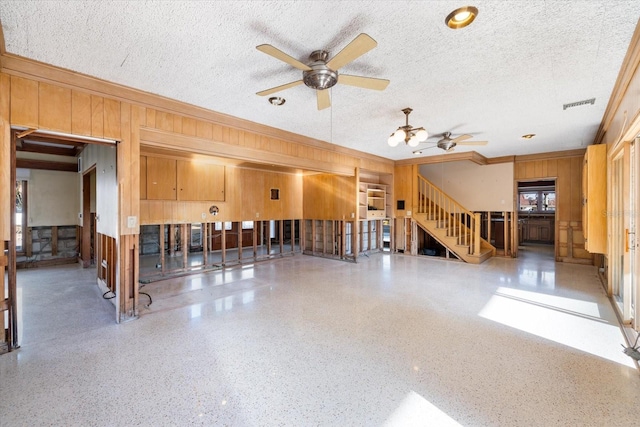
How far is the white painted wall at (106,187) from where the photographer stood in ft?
11.6

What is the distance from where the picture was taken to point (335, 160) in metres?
6.16

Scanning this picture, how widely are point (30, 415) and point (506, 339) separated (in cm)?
391

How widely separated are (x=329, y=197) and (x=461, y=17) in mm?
5664

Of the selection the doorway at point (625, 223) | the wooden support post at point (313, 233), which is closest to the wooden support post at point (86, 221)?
the wooden support post at point (313, 233)

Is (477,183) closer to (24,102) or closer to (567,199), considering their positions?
(567,199)

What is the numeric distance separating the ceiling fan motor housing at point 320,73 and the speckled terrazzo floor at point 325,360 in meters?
2.51

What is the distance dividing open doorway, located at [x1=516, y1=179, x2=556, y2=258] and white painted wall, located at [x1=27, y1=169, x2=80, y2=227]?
13168 mm

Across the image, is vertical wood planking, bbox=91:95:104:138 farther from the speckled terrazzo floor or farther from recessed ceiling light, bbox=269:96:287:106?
the speckled terrazzo floor

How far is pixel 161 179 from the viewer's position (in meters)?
5.50

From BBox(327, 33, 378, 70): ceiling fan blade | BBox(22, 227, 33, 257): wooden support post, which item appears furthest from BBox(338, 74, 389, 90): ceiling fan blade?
BBox(22, 227, 33, 257): wooden support post

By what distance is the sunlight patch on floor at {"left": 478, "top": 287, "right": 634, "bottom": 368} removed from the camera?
2676 mm

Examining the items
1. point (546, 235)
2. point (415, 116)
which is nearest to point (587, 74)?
point (415, 116)

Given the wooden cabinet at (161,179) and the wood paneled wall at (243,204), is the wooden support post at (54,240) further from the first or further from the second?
the wooden cabinet at (161,179)

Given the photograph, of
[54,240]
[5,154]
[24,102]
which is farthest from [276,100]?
[54,240]
